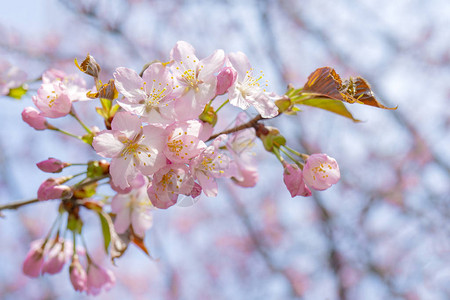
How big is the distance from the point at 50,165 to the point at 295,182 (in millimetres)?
791

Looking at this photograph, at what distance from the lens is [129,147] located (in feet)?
3.54

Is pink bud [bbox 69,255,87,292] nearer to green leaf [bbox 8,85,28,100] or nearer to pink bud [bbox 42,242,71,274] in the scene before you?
pink bud [bbox 42,242,71,274]

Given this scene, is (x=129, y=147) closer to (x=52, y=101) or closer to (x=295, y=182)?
(x=52, y=101)

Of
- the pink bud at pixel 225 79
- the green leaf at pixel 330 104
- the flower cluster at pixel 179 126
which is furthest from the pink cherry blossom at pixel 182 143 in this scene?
the green leaf at pixel 330 104

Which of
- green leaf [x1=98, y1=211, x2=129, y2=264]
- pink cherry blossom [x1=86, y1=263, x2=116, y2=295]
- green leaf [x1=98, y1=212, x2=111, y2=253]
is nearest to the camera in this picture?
green leaf [x1=98, y1=211, x2=129, y2=264]

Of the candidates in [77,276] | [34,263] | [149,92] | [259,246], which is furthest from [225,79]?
[259,246]

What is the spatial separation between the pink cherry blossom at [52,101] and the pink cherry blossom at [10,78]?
510mm

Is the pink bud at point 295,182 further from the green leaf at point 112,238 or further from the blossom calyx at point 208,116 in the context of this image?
the green leaf at point 112,238

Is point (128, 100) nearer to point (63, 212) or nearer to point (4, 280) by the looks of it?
point (63, 212)

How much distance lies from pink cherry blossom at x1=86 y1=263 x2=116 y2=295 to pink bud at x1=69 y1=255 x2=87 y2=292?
39 millimetres

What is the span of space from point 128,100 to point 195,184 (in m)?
0.31

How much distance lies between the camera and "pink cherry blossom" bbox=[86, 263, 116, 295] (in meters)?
1.57

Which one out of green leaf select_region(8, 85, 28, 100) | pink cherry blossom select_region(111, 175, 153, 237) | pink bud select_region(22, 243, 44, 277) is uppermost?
green leaf select_region(8, 85, 28, 100)

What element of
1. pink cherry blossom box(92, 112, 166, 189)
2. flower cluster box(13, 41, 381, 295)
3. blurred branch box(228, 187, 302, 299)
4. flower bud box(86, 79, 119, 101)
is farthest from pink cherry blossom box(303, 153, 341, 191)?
blurred branch box(228, 187, 302, 299)
